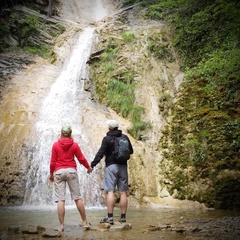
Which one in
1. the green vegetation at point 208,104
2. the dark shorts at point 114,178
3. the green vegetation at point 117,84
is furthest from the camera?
the green vegetation at point 117,84

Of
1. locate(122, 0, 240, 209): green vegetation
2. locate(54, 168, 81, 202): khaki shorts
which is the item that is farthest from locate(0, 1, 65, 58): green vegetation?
locate(54, 168, 81, 202): khaki shorts

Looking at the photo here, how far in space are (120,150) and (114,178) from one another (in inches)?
20.1

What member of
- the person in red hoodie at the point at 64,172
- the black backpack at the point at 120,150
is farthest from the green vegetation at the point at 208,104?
the person in red hoodie at the point at 64,172

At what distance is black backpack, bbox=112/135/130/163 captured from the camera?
5.20 m

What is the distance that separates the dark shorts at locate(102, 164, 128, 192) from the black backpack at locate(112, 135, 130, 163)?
143 mm

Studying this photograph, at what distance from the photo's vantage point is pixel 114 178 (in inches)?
205

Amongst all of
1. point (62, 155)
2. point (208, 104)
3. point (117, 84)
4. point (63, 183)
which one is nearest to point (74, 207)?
point (63, 183)

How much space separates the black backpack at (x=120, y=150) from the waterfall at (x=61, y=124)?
402 centimetres

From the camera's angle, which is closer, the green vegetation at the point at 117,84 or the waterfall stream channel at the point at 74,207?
the waterfall stream channel at the point at 74,207

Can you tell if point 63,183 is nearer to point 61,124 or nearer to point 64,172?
point 64,172

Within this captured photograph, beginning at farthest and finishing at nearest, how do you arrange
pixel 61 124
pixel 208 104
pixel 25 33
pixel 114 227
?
pixel 25 33, pixel 61 124, pixel 208 104, pixel 114 227

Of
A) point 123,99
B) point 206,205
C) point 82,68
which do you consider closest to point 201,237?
point 206,205

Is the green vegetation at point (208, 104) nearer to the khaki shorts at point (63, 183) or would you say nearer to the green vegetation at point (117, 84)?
the green vegetation at point (117, 84)

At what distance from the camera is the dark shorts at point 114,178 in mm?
5199
